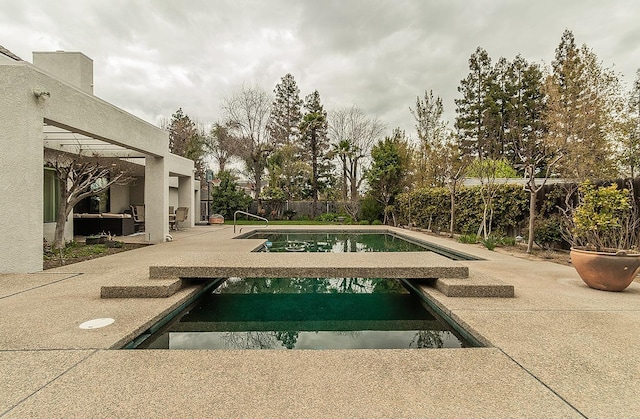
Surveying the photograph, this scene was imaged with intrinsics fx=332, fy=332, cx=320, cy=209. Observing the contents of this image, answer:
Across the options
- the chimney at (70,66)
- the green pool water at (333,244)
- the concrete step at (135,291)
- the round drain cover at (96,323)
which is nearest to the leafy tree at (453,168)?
the green pool water at (333,244)

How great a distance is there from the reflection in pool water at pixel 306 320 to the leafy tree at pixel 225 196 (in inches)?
596

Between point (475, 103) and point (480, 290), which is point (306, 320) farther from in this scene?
point (475, 103)

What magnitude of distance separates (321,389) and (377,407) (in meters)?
0.36

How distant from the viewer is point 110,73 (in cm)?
1508

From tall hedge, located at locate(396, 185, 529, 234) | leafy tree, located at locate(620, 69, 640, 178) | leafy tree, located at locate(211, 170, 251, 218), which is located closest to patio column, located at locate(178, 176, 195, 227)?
leafy tree, located at locate(211, 170, 251, 218)

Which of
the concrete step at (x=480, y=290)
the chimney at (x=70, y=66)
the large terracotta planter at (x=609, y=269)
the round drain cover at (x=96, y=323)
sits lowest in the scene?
the round drain cover at (x=96, y=323)

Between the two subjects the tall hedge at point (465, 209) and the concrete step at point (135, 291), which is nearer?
the concrete step at point (135, 291)

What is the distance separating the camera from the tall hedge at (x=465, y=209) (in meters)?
9.67

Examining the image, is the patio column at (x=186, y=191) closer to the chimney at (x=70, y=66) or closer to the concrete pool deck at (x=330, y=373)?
the chimney at (x=70, y=66)

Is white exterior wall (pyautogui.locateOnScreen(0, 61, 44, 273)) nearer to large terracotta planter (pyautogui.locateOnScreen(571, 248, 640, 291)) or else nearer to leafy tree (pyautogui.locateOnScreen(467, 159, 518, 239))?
large terracotta planter (pyautogui.locateOnScreen(571, 248, 640, 291))

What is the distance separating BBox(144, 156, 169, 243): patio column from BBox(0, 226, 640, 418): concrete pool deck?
6.48 meters

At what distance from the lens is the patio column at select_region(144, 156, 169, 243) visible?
32.0ft

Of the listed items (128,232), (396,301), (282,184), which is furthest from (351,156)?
(396,301)

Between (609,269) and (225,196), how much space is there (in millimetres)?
18510
